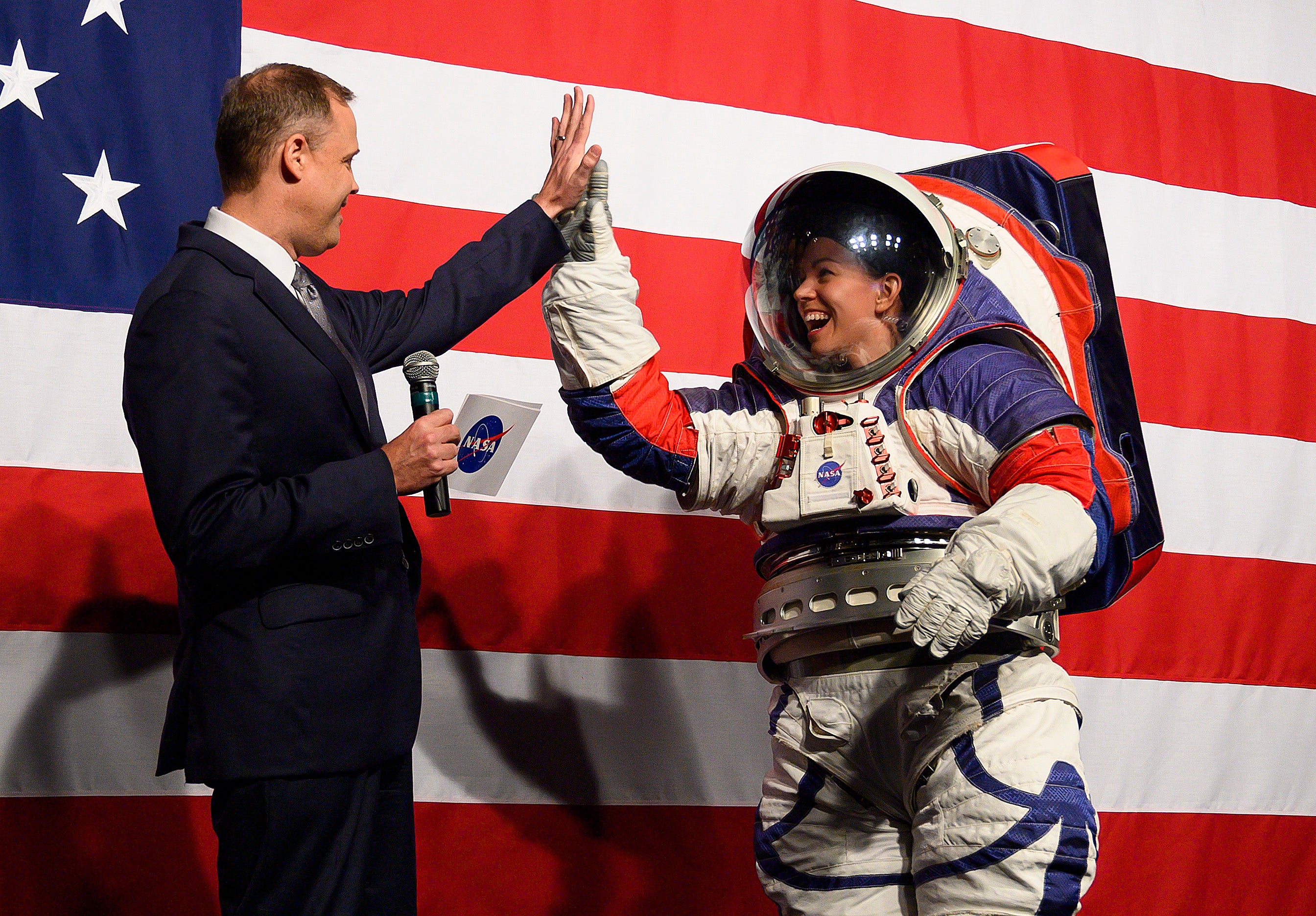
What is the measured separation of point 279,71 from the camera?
1.47 m

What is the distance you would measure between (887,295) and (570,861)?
48.8 inches

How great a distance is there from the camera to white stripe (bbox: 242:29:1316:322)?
2221 millimetres

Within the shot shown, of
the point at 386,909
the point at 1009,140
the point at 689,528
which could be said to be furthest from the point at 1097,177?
the point at 386,909

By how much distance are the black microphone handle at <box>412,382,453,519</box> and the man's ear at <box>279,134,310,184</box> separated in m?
0.30

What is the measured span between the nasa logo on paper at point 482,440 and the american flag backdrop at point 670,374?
0.67m

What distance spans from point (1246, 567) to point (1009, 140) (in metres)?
1.14

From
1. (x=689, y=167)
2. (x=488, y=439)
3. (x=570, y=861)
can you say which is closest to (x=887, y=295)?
(x=488, y=439)

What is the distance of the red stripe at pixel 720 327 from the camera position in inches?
86.7

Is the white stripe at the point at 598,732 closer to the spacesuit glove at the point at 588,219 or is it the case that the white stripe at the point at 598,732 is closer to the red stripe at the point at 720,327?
the red stripe at the point at 720,327

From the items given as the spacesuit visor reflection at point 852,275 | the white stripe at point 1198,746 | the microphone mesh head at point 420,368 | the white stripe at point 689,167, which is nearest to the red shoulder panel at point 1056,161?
the spacesuit visor reflection at point 852,275

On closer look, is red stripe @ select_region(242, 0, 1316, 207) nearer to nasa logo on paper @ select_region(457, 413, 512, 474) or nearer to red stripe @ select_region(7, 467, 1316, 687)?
red stripe @ select_region(7, 467, 1316, 687)

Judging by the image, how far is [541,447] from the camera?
2.26 meters

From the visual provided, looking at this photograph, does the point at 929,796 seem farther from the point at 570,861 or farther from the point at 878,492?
the point at 570,861

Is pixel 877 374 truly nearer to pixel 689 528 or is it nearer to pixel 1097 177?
pixel 689 528
